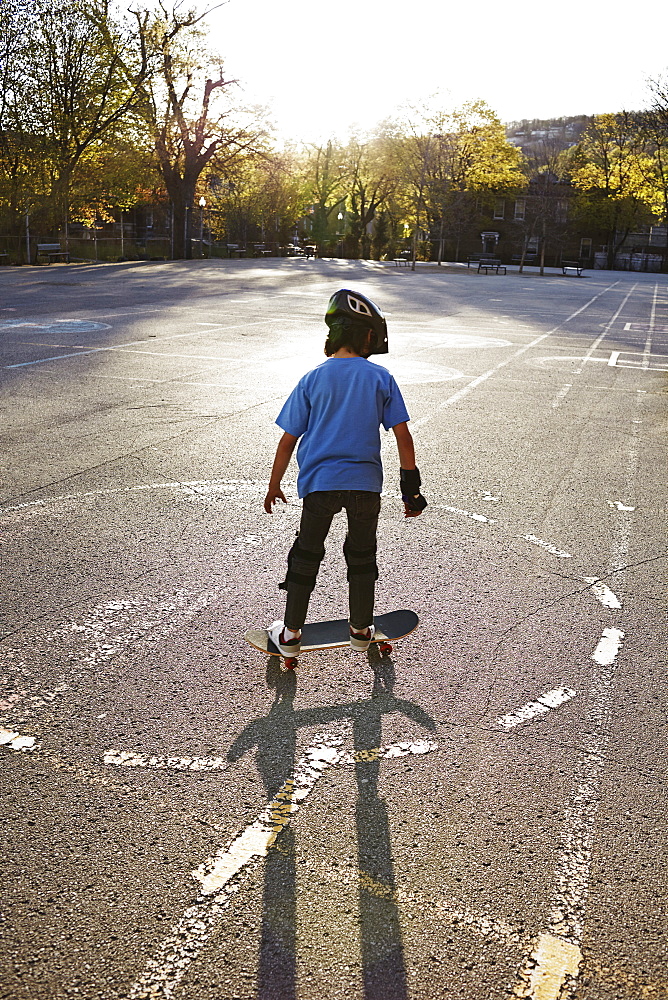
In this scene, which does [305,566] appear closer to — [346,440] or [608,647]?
[346,440]

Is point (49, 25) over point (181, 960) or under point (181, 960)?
over

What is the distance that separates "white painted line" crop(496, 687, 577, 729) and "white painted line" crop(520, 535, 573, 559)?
2.00m

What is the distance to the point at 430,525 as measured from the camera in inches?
269

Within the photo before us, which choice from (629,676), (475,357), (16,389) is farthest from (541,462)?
(475,357)

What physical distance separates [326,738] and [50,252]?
41044 mm

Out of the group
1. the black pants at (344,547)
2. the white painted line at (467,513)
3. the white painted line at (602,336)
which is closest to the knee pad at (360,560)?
the black pants at (344,547)

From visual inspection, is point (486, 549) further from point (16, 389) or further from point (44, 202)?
point (44, 202)

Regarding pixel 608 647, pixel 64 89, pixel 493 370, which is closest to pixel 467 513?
pixel 608 647

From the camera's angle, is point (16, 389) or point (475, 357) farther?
point (475, 357)

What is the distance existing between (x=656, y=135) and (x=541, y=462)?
83.1ft

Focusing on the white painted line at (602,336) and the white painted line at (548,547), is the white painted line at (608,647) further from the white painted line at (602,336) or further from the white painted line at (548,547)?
the white painted line at (602,336)

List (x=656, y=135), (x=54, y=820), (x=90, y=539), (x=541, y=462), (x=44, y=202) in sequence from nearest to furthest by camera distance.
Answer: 1. (x=54, y=820)
2. (x=90, y=539)
3. (x=541, y=462)
4. (x=656, y=135)
5. (x=44, y=202)

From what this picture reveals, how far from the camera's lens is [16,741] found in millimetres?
3701

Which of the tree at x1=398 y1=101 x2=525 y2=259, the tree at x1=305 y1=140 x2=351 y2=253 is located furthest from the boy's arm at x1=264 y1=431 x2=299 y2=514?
the tree at x1=305 y1=140 x2=351 y2=253
